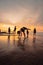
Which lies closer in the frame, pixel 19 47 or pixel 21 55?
pixel 21 55

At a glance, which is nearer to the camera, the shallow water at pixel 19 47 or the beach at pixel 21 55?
the beach at pixel 21 55

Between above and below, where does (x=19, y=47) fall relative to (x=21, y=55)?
above

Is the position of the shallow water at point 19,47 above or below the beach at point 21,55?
above

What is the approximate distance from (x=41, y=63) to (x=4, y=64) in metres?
2.01

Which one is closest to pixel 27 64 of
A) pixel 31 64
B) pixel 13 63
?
pixel 31 64

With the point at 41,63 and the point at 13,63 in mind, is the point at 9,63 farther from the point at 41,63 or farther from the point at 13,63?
the point at 41,63

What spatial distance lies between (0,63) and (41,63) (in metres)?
2.22

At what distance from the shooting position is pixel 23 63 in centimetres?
776

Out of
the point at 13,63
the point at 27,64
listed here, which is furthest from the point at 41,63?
the point at 13,63

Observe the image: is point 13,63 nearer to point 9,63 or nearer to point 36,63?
point 9,63

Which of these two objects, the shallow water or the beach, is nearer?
the beach

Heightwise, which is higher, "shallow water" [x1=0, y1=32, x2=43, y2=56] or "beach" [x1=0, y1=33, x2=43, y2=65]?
"shallow water" [x1=0, y1=32, x2=43, y2=56]

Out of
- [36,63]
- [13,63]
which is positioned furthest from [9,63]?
[36,63]

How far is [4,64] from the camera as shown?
24.5ft
